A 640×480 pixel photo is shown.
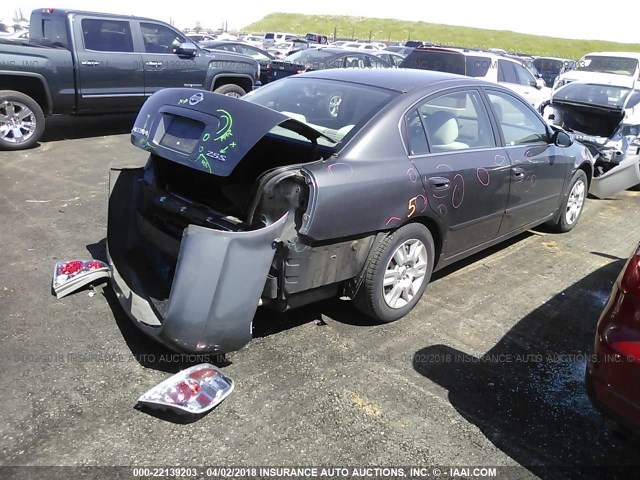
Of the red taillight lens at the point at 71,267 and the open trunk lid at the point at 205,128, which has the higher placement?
the open trunk lid at the point at 205,128

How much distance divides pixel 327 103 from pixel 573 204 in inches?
134

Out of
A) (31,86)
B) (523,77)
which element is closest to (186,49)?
(31,86)

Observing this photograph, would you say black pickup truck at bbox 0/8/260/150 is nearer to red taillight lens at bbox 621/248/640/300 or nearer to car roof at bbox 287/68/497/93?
car roof at bbox 287/68/497/93

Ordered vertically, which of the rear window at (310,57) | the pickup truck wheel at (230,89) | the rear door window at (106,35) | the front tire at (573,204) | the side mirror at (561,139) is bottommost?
the front tire at (573,204)

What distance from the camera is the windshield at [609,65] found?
14.5 m

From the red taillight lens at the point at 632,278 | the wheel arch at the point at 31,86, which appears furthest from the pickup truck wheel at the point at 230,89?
the red taillight lens at the point at 632,278

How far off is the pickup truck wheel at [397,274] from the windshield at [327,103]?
2.53ft

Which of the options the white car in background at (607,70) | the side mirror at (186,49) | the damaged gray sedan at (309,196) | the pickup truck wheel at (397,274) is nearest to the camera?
the damaged gray sedan at (309,196)

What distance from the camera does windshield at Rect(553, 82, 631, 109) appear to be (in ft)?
29.6

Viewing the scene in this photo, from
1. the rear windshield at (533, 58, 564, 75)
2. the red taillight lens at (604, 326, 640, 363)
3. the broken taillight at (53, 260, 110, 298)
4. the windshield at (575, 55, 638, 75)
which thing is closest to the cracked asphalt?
the broken taillight at (53, 260, 110, 298)

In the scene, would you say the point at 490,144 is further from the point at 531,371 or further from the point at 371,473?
Answer: the point at 371,473

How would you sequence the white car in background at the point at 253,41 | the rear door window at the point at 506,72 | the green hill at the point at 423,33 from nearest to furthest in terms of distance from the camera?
the rear door window at the point at 506,72
the white car in background at the point at 253,41
the green hill at the point at 423,33

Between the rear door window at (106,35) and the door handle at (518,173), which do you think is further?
the rear door window at (106,35)

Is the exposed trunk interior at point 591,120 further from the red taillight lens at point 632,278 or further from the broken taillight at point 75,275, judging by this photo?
the broken taillight at point 75,275
